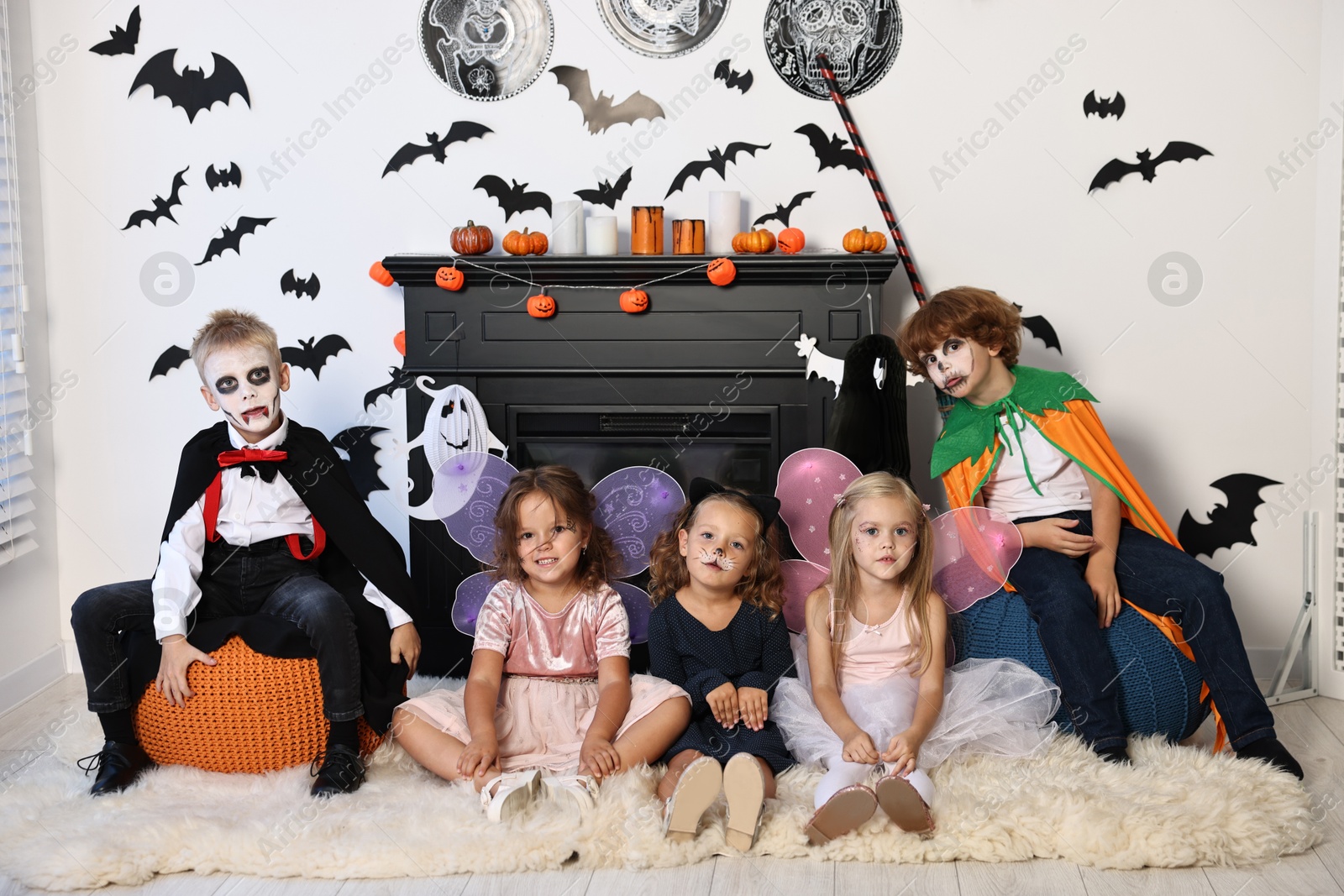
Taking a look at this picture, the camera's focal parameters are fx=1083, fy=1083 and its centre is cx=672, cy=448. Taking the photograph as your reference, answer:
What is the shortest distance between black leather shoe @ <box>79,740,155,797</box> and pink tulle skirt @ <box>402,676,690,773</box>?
564 mm

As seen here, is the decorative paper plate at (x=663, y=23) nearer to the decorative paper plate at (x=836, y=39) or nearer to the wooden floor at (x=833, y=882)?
the decorative paper plate at (x=836, y=39)

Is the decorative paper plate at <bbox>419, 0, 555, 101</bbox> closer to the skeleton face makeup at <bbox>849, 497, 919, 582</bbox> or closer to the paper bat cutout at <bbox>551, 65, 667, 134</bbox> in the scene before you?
the paper bat cutout at <bbox>551, 65, 667, 134</bbox>

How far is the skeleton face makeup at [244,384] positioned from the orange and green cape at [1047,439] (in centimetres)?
154

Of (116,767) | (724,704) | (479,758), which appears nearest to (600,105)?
(724,704)

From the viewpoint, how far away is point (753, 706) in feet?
7.29

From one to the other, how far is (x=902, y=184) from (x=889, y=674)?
4.37 feet

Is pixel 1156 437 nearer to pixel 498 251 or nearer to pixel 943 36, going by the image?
pixel 943 36

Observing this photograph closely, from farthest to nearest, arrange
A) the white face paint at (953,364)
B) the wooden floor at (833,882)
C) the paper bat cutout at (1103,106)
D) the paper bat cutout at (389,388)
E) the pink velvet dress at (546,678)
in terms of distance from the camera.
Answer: the paper bat cutout at (389,388) < the paper bat cutout at (1103,106) < the white face paint at (953,364) < the pink velvet dress at (546,678) < the wooden floor at (833,882)

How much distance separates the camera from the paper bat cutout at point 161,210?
299cm

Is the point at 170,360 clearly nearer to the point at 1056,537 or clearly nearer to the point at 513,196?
the point at 513,196

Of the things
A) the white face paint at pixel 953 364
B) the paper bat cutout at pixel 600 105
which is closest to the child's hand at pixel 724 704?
the white face paint at pixel 953 364

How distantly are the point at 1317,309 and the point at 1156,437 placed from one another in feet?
1.64

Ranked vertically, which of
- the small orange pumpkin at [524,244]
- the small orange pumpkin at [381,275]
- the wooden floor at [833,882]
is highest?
the small orange pumpkin at [524,244]

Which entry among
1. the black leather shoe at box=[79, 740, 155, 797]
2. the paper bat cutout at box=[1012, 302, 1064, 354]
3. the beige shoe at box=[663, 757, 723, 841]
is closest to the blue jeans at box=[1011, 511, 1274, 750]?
the paper bat cutout at box=[1012, 302, 1064, 354]
